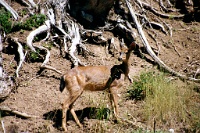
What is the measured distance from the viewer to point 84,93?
366 inches

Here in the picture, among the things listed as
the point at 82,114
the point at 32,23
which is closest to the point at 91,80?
the point at 82,114

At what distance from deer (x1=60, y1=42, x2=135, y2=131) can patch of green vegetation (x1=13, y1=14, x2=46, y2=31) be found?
128 inches

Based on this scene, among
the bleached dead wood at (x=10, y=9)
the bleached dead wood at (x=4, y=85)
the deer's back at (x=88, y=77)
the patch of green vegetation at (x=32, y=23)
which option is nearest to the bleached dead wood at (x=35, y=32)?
the patch of green vegetation at (x=32, y=23)

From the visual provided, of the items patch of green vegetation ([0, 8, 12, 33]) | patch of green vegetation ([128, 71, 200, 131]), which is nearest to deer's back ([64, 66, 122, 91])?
patch of green vegetation ([128, 71, 200, 131])

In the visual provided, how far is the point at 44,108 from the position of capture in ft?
27.9

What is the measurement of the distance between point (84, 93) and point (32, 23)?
2866 millimetres

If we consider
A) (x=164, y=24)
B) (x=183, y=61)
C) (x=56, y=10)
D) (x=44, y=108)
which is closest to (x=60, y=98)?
(x=44, y=108)

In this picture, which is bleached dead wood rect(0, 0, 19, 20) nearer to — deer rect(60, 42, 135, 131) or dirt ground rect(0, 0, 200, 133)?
dirt ground rect(0, 0, 200, 133)

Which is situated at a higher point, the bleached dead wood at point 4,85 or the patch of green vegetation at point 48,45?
the patch of green vegetation at point 48,45

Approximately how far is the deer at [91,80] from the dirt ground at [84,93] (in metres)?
0.27

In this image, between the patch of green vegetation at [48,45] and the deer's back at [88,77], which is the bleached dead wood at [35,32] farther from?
the deer's back at [88,77]

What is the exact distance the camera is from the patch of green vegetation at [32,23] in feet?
35.4

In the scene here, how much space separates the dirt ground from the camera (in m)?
7.89

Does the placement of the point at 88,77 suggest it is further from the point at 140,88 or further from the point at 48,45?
the point at 48,45
